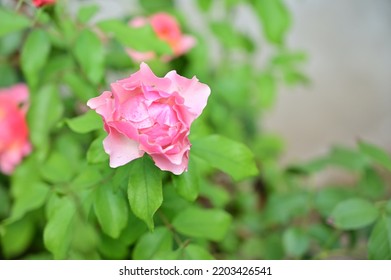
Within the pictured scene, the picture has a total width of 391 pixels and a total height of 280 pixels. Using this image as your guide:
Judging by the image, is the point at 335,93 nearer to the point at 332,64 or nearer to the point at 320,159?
the point at 332,64

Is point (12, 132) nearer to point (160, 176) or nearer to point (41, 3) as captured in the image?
point (41, 3)

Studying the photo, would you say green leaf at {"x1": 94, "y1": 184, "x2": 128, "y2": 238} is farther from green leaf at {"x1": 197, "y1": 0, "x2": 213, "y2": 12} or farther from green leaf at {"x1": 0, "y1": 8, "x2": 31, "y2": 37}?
green leaf at {"x1": 197, "y1": 0, "x2": 213, "y2": 12}

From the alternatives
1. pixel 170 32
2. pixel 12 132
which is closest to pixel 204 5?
pixel 170 32

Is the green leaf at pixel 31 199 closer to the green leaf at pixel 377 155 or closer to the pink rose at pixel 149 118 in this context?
the pink rose at pixel 149 118

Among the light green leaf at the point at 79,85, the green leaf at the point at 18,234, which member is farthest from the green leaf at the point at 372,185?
the green leaf at the point at 18,234
